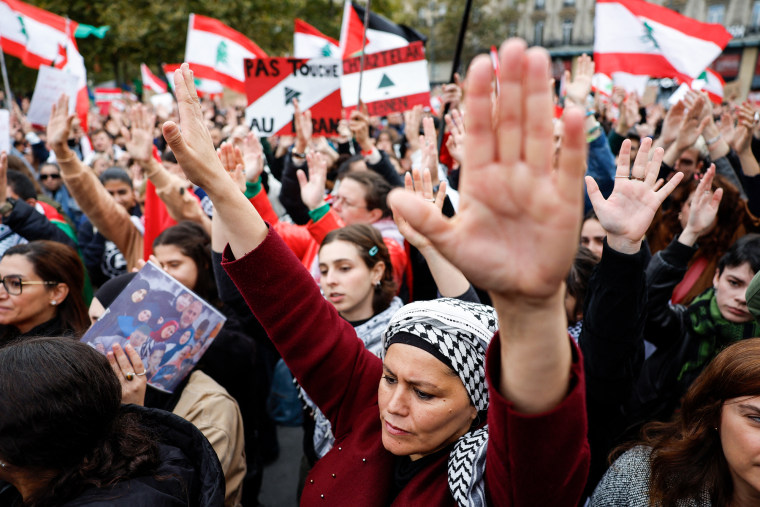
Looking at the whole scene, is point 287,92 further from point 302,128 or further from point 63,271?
point 63,271

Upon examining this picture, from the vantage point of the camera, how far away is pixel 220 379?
7.95ft

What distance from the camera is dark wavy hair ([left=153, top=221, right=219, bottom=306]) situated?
2812 millimetres

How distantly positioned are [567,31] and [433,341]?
159ft

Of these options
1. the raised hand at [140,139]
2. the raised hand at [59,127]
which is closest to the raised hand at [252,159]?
the raised hand at [140,139]

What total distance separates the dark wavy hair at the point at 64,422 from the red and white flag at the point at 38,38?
631 cm

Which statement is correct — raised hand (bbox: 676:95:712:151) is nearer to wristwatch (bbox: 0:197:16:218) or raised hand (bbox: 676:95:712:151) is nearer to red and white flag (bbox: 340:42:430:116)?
red and white flag (bbox: 340:42:430:116)

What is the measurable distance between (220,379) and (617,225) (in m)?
1.74

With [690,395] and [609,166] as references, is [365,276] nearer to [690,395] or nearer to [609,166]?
[690,395]

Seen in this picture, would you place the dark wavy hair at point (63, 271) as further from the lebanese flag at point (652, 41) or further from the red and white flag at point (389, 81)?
the lebanese flag at point (652, 41)

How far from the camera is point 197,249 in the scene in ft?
9.34

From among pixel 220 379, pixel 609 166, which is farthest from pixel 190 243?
pixel 609 166

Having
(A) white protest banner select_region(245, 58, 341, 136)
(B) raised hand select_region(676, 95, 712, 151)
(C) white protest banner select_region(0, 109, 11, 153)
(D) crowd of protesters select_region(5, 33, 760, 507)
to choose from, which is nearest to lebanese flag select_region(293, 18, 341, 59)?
(A) white protest banner select_region(245, 58, 341, 136)

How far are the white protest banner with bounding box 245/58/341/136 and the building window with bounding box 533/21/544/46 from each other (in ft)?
148

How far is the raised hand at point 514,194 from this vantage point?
0.79 metres
